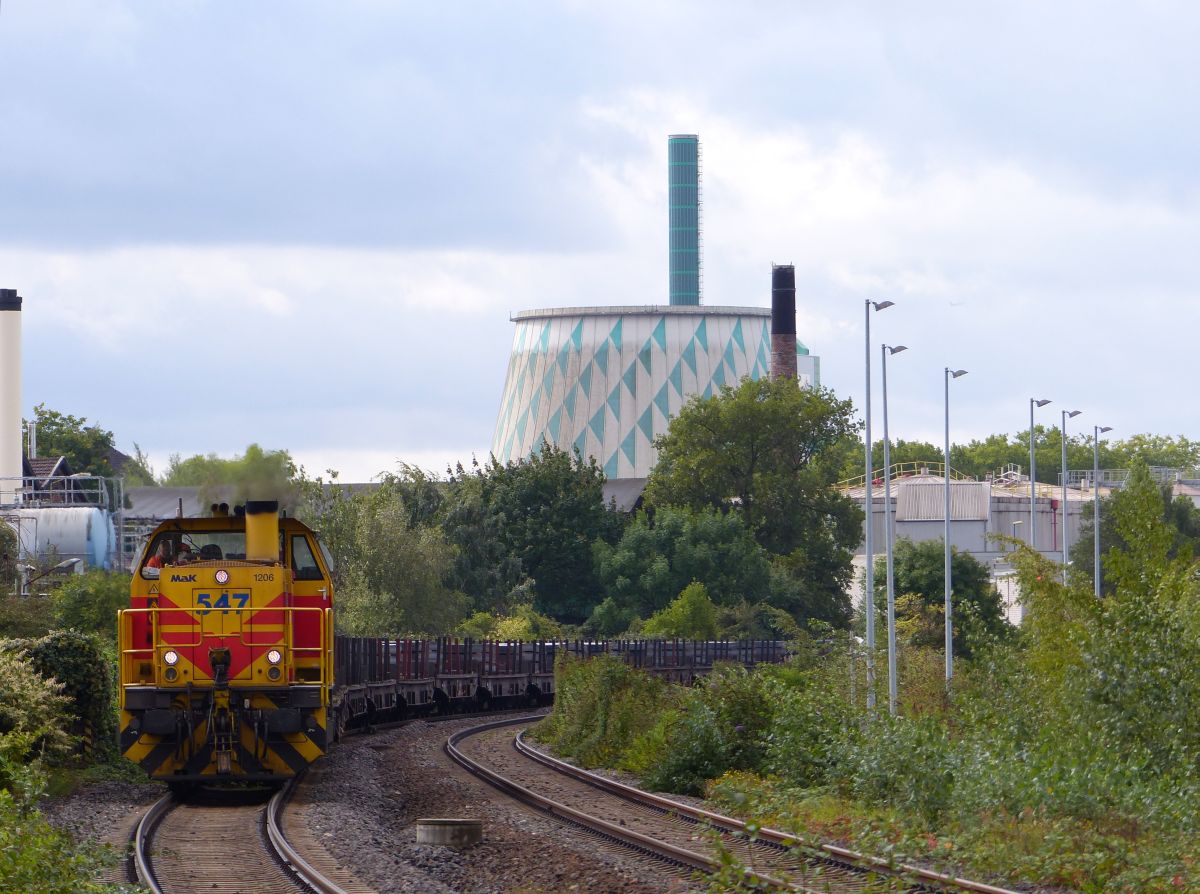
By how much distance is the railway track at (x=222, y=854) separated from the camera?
642 inches

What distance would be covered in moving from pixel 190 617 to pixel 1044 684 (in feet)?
41.1

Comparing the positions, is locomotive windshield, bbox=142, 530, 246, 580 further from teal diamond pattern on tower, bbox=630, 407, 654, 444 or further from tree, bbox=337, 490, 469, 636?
teal diamond pattern on tower, bbox=630, 407, 654, 444

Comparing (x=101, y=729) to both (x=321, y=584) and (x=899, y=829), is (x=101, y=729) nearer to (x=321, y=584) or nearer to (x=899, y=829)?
(x=321, y=584)

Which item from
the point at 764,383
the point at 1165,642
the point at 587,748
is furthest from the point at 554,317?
the point at 1165,642

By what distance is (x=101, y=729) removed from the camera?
28.3m

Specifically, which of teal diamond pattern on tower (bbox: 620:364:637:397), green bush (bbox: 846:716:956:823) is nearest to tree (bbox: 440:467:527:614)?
teal diamond pattern on tower (bbox: 620:364:637:397)

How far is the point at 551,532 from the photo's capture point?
3644 inches

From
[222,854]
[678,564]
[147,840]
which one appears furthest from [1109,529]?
[222,854]

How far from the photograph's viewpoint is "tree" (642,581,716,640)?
81.3 meters

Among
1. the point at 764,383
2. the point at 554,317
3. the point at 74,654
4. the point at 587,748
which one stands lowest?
the point at 587,748

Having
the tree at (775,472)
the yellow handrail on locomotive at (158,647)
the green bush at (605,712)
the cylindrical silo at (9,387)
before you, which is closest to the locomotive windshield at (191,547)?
the yellow handrail on locomotive at (158,647)

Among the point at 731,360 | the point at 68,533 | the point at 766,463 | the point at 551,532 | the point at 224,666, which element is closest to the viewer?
the point at 224,666

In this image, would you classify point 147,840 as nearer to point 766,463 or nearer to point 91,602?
point 91,602

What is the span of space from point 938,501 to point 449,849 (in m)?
Answer: 92.1
